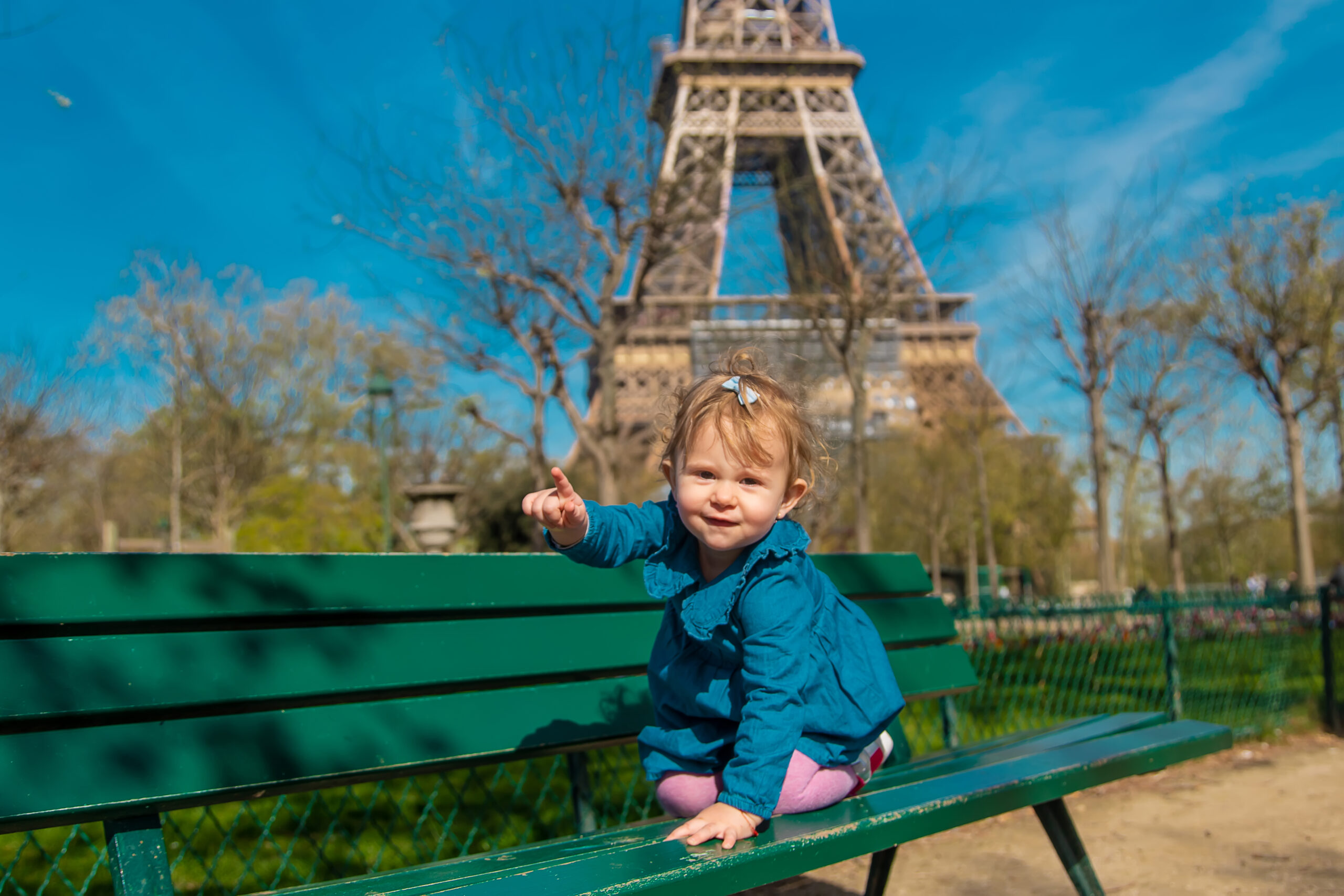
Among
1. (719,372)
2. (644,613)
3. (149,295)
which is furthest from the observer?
(149,295)

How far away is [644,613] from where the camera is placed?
2.45 m

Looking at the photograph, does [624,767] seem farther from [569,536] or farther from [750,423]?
[750,423]

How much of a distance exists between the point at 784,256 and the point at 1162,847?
9.66 m

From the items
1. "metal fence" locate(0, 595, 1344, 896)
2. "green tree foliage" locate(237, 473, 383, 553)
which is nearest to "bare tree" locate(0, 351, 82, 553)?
"green tree foliage" locate(237, 473, 383, 553)

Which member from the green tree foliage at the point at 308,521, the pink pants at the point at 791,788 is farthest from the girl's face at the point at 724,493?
the green tree foliage at the point at 308,521

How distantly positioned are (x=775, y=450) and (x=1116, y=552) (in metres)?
41.8

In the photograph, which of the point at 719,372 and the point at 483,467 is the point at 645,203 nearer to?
the point at 719,372

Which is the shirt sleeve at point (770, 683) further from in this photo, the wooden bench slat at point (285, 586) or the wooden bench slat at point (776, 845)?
the wooden bench slat at point (285, 586)

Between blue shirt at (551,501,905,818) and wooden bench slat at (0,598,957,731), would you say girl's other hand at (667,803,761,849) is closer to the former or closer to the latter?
blue shirt at (551,501,905,818)

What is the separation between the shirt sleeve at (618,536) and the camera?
5.74ft

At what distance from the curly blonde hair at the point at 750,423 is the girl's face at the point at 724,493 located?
1 centimetres

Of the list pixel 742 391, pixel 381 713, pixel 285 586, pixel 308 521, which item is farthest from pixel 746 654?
pixel 308 521

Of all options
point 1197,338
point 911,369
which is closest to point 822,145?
point 911,369

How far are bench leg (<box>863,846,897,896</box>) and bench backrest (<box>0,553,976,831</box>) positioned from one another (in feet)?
2.29
